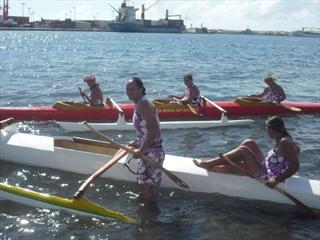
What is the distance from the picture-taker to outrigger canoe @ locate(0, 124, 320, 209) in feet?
26.1

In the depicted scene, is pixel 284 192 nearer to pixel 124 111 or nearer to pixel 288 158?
pixel 288 158

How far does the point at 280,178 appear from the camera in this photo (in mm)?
7539

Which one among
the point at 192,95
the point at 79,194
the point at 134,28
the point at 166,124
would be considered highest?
the point at 134,28

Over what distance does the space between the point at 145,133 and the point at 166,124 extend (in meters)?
6.53

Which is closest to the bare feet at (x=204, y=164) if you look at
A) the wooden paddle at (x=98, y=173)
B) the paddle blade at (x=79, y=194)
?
the wooden paddle at (x=98, y=173)

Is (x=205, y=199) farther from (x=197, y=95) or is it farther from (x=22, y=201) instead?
(x=197, y=95)

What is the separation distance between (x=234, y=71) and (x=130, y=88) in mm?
26974

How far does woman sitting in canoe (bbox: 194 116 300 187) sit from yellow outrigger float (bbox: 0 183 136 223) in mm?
1853

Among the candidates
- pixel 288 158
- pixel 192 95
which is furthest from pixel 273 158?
pixel 192 95

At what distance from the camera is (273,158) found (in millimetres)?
7641

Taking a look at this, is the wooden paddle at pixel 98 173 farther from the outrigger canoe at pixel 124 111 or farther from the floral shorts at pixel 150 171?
the outrigger canoe at pixel 124 111

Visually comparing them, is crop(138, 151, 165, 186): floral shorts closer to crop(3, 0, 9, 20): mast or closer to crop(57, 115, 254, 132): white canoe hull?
crop(57, 115, 254, 132): white canoe hull

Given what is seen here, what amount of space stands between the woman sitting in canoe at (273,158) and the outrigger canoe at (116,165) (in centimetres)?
26

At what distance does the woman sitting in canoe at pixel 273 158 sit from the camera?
732 centimetres
